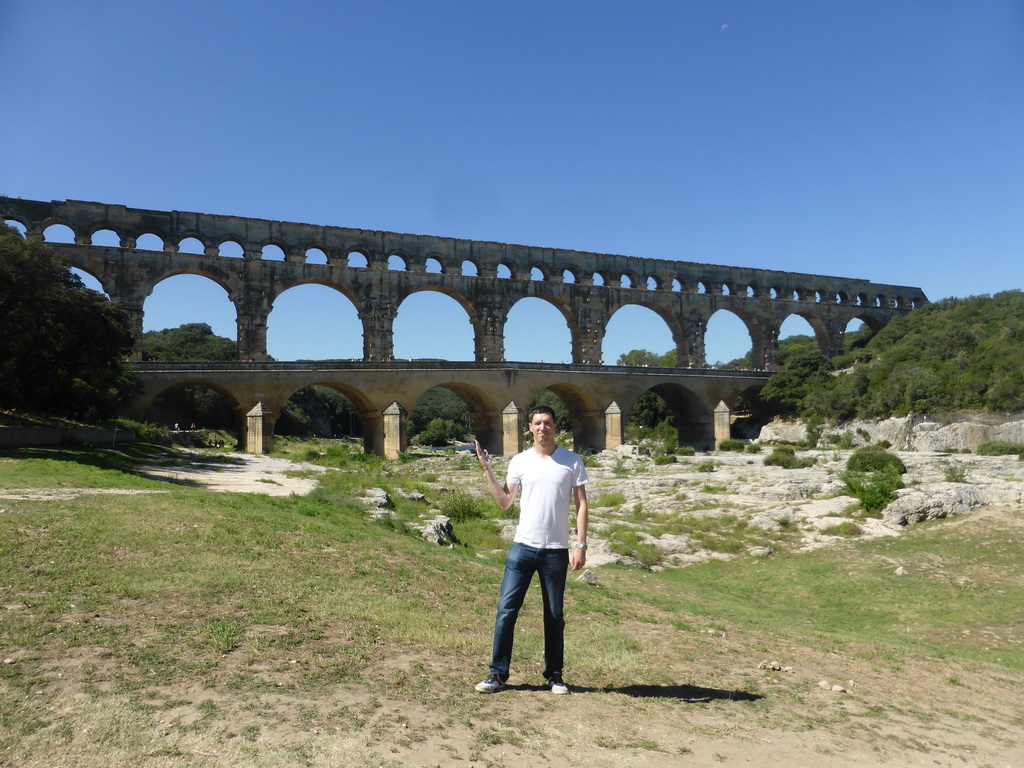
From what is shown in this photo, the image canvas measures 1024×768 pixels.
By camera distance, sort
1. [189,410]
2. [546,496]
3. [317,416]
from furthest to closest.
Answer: [317,416] → [189,410] → [546,496]

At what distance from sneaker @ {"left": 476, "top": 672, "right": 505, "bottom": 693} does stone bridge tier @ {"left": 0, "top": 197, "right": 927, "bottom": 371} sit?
31504mm

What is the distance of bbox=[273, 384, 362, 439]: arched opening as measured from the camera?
167 ft

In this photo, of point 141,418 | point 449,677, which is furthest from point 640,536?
point 141,418

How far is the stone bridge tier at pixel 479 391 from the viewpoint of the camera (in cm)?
3000

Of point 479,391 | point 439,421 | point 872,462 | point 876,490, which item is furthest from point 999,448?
point 439,421

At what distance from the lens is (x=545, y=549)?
4066mm

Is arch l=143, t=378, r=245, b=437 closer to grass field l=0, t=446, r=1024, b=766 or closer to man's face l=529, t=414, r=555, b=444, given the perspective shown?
grass field l=0, t=446, r=1024, b=766

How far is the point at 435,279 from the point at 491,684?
34.7 m

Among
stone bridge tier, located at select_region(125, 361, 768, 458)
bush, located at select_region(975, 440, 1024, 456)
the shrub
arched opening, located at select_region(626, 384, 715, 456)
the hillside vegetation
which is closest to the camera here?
the shrub

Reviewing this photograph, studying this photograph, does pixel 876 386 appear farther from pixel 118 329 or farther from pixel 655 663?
pixel 655 663

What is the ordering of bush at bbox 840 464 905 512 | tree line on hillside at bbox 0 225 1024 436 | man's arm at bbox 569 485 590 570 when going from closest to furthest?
man's arm at bbox 569 485 590 570 → bush at bbox 840 464 905 512 → tree line on hillside at bbox 0 225 1024 436

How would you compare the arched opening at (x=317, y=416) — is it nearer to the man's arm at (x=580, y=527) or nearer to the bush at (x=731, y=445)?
the bush at (x=731, y=445)

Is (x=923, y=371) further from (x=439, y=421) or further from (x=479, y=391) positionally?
(x=439, y=421)

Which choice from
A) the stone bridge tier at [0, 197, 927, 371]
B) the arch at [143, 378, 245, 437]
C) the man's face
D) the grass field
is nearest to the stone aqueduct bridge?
the stone bridge tier at [0, 197, 927, 371]
